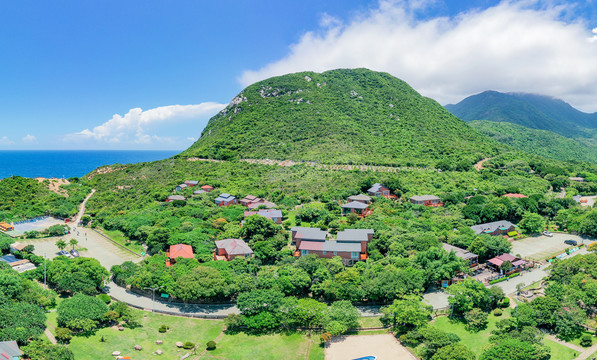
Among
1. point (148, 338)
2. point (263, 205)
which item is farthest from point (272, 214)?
point (148, 338)

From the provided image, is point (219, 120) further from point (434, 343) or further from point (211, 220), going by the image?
point (434, 343)

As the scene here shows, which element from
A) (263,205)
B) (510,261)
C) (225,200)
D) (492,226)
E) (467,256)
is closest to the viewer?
(510,261)

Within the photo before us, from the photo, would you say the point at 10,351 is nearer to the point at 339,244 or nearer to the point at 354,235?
the point at 339,244

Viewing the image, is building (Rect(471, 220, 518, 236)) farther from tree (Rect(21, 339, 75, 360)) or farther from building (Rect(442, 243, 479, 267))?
tree (Rect(21, 339, 75, 360))

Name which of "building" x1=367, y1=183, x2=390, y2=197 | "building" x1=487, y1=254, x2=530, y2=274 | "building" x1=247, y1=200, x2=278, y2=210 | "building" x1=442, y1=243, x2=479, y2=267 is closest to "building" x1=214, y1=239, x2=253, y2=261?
"building" x1=247, y1=200, x2=278, y2=210

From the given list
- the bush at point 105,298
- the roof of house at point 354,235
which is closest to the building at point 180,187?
the bush at point 105,298

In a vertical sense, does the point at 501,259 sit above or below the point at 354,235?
below

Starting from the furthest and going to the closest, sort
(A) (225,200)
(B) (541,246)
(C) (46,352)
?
(A) (225,200) < (B) (541,246) < (C) (46,352)
